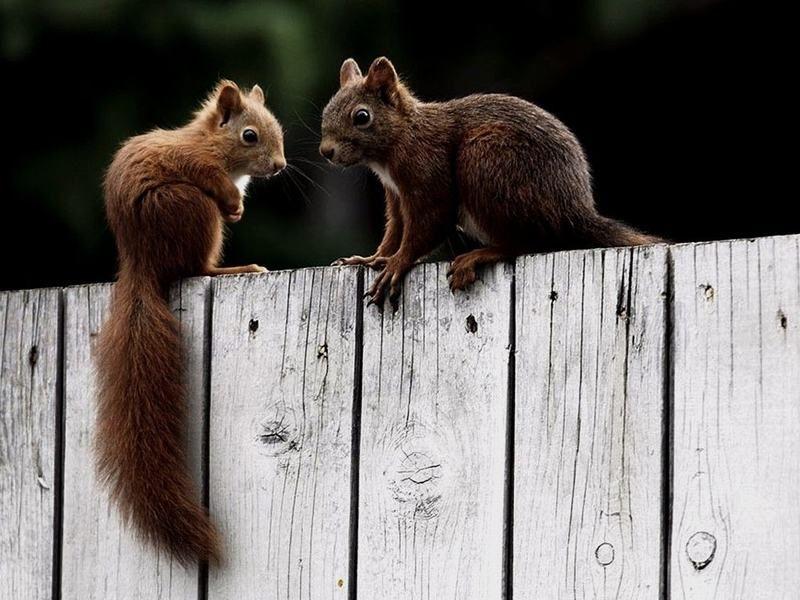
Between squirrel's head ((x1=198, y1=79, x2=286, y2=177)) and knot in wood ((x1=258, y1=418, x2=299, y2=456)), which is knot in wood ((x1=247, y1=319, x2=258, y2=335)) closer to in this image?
knot in wood ((x1=258, y1=418, x2=299, y2=456))

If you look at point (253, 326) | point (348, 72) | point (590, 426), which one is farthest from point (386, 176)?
point (590, 426)

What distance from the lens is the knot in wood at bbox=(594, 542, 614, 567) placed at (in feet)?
6.27

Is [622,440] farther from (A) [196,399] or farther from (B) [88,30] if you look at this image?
(B) [88,30]

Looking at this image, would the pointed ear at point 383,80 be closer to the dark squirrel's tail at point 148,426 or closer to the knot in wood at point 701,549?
the dark squirrel's tail at point 148,426

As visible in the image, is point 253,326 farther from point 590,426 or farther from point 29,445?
point 590,426

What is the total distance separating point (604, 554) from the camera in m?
1.92

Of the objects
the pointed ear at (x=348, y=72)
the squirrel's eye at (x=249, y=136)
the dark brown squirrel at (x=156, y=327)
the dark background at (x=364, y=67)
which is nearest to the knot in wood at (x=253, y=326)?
the dark brown squirrel at (x=156, y=327)

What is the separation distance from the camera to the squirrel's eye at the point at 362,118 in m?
2.61

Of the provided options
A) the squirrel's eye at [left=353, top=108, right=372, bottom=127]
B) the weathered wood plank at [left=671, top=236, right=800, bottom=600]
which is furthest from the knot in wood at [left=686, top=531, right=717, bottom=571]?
the squirrel's eye at [left=353, top=108, right=372, bottom=127]

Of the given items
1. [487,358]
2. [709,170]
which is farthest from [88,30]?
[487,358]

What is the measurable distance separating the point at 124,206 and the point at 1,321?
316 mm

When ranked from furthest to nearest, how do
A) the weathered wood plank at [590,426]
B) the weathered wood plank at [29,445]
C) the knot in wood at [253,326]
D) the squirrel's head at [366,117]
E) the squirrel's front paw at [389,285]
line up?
the squirrel's head at [366,117] → the weathered wood plank at [29,445] → the knot in wood at [253,326] → the squirrel's front paw at [389,285] → the weathered wood plank at [590,426]

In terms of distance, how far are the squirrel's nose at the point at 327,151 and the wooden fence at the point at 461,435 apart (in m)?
0.38

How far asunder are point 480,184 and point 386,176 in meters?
0.35
